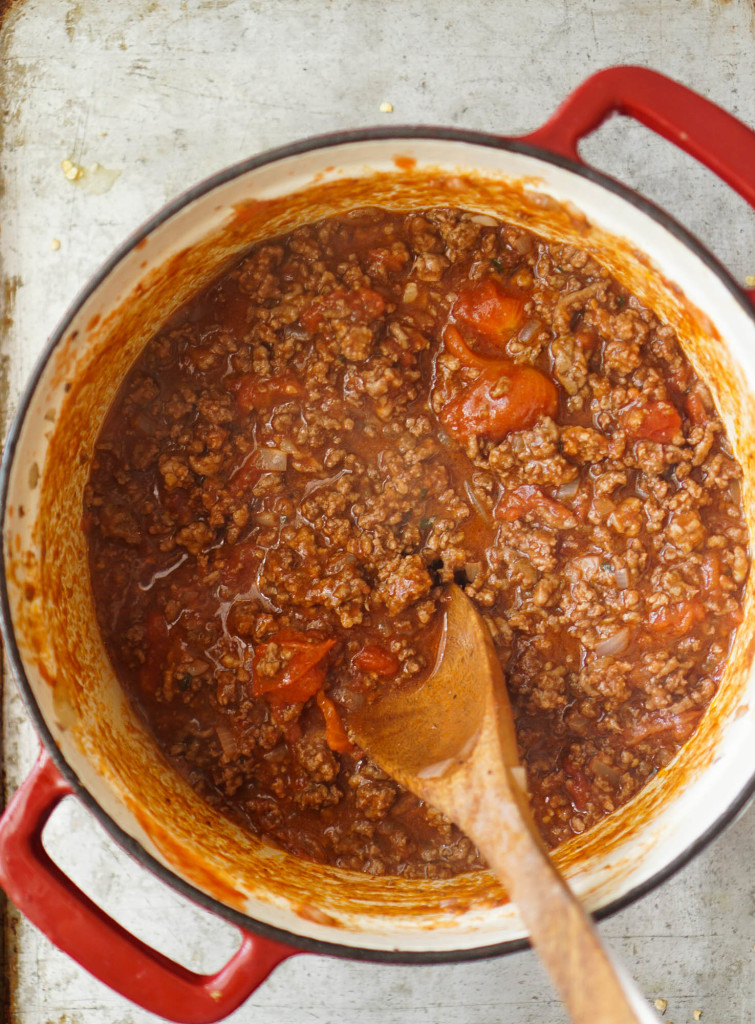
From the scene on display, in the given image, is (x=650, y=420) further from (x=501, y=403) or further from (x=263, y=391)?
(x=263, y=391)

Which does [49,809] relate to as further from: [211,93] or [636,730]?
[211,93]

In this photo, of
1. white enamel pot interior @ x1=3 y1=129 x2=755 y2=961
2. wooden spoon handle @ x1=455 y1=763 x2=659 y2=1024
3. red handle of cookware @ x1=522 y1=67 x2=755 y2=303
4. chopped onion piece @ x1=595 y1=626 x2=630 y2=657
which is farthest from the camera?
chopped onion piece @ x1=595 y1=626 x2=630 y2=657

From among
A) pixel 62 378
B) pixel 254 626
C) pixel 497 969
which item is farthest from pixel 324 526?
pixel 497 969

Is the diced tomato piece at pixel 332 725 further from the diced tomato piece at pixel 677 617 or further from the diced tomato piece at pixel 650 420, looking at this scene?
the diced tomato piece at pixel 650 420

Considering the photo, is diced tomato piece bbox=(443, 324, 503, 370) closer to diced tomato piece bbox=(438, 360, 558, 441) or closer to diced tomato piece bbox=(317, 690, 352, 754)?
diced tomato piece bbox=(438, 360, 558, 441)

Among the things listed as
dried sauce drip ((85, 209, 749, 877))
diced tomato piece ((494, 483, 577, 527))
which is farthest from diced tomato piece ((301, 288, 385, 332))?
diced tomato piece ((494, 483, 577, 527))

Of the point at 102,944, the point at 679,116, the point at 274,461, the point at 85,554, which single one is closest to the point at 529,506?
the point at 274,461
